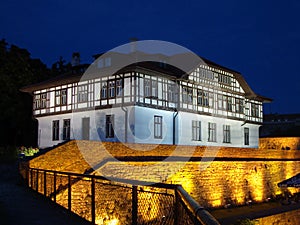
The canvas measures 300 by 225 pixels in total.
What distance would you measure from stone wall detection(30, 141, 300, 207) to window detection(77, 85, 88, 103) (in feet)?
30.0

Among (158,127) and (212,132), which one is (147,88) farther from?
(212,132)

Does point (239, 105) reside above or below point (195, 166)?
above

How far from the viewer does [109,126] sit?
2638cm

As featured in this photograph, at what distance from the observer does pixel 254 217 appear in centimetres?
1909

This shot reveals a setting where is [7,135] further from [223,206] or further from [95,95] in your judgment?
[223,206]

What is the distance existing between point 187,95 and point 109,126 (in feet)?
21.0

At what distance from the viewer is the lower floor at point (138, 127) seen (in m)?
25.3

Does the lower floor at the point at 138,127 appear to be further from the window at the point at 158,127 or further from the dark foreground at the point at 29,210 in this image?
the dark foreground at the point at 29,210

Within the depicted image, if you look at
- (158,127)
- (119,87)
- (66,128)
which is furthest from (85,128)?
(158,127)

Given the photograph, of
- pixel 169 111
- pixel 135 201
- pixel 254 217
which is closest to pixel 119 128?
pixel 169 111

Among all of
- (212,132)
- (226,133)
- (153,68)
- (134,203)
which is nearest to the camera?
(134,203)

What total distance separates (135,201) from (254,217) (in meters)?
13.2

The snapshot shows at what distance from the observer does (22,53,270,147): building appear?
25531 millimetres

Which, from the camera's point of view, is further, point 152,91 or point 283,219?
point 152,91
